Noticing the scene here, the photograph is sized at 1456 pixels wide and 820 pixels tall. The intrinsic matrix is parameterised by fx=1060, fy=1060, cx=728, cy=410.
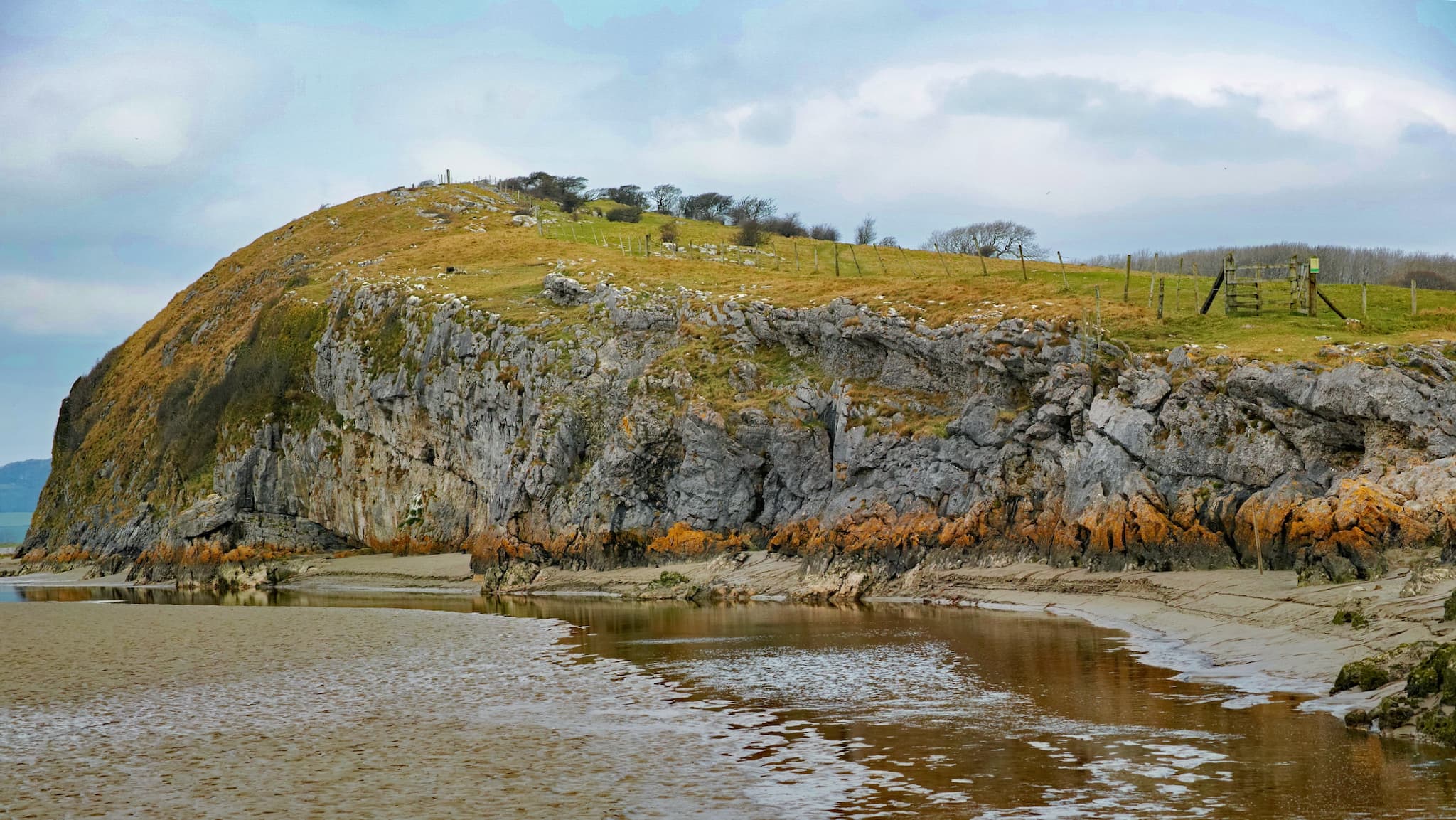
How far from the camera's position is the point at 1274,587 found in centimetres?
2597

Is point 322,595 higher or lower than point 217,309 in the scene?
lower

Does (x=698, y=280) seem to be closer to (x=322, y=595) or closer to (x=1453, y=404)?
(x=322, y=595)

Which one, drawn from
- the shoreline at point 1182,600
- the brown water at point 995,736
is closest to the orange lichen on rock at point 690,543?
the shoreline at point 1182,600

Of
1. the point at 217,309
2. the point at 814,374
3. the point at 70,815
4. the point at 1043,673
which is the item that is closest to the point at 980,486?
the point at 814,374

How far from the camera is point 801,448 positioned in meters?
46.7

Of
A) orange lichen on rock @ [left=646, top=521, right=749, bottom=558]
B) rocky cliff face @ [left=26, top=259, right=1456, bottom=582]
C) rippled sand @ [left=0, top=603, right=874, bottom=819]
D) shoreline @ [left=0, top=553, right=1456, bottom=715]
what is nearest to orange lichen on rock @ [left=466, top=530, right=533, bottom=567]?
rocky cliff face @ [left=26, top=259, right=1456, bottom=582]

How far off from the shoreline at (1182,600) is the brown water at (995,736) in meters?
0.98

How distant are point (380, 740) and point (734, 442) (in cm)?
3244

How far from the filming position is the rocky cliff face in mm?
30750

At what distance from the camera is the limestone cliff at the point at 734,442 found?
31.1 m

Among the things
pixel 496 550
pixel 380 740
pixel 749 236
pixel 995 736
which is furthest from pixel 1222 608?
pixel 749 236

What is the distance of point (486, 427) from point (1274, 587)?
138 feet

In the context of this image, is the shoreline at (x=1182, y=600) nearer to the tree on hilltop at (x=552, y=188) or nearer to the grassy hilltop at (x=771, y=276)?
the grassy hilltop at (x=771, y=276)

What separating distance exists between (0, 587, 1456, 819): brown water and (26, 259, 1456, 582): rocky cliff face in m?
9.23
